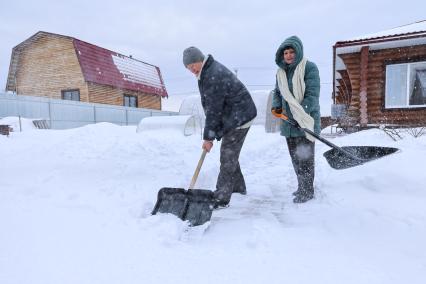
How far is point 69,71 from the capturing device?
18094mm

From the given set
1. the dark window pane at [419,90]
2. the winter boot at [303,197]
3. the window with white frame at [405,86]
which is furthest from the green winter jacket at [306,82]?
the dark window pane at [419,90]

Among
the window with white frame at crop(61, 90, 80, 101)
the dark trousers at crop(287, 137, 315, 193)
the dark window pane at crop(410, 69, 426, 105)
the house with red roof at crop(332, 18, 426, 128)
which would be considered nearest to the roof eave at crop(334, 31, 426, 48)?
the house with red roof at crop(332, 18, 426, 128)

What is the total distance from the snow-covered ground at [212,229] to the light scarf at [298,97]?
2.53 feet

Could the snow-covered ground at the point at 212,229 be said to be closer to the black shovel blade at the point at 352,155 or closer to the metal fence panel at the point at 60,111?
the black shovel blade at the point at 352,155

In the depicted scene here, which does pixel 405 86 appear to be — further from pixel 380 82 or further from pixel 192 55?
pixel 192 55

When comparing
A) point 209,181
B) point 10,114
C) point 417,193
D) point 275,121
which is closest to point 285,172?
point 209,181

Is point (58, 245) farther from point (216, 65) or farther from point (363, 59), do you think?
point (363, 59)

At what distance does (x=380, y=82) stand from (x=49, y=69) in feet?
59.9

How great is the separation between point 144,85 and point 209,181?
19.5 meters

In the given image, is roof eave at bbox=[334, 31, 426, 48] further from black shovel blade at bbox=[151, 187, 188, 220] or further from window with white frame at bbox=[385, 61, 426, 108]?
black shovel blade at bbox=[151, 187, 188, 220]

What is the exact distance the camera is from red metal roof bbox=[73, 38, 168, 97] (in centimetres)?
1791

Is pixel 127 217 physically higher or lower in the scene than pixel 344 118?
lower

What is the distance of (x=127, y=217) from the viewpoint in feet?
8.31

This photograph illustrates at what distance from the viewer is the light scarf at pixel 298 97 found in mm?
3068
